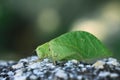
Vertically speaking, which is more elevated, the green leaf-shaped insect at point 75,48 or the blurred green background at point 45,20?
the blurred green background at point 45,20

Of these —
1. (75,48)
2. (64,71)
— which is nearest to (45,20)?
(75,48)

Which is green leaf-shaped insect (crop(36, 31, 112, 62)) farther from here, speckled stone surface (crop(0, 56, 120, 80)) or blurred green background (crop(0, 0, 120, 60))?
blurred green background (crop(0, 0, 120, 60))

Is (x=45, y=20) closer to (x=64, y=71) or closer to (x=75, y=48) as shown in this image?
(x=75, y=48)

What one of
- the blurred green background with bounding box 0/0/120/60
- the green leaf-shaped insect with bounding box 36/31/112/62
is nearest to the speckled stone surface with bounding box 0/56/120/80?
the green leaf-shaped insect with bounding box 36/31/112/62

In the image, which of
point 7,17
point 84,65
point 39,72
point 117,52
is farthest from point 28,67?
point 7,17

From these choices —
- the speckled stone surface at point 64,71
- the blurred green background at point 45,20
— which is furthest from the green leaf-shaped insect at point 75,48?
the blurred green background at point 45,20

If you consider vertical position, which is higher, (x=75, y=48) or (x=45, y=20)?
(x=45, y=20)

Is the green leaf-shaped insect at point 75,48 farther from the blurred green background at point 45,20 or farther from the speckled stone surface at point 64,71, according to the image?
the blurred green background at point 45,20
